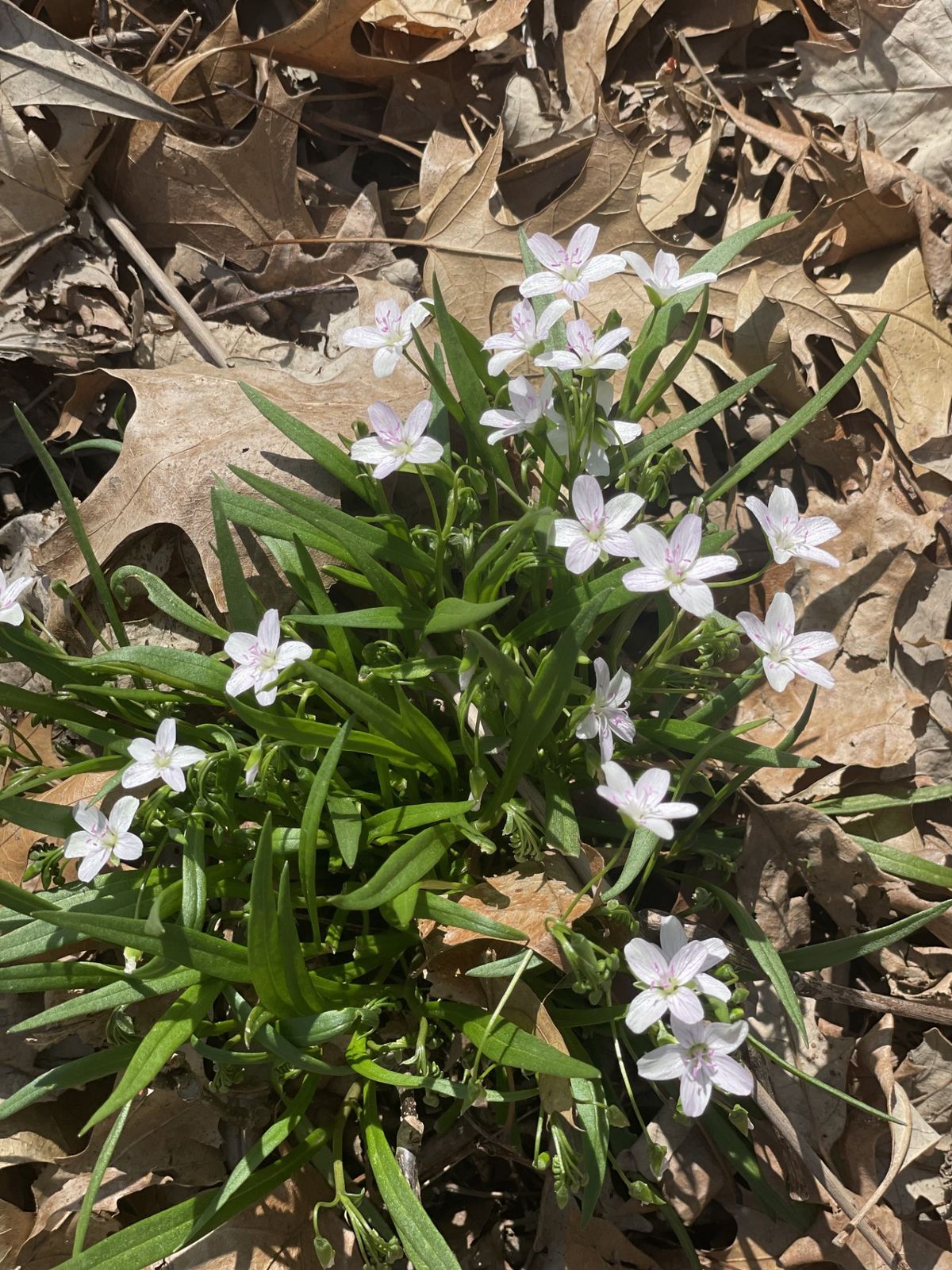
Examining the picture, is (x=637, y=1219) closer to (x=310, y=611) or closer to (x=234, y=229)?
(x=310, y=611)

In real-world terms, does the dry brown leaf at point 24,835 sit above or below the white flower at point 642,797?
below

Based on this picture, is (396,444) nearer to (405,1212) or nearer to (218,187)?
(405,1212)

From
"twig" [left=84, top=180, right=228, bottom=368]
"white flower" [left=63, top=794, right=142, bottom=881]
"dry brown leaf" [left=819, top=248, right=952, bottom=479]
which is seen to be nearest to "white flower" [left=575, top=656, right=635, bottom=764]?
"white flower" [left=63, top=794, right=142, bottom=881]

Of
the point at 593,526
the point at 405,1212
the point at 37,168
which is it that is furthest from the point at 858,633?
the point at 37,168

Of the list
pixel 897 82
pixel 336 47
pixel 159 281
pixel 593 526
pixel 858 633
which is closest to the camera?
pixel 593 526

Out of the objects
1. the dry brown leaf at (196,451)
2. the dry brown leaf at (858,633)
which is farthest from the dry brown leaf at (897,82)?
the dry brown leaf at (196,451)

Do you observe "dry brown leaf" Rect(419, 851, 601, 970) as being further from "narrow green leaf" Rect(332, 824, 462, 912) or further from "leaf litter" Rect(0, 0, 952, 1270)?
"narrow green leaf" Rect(332, 824, 462, 912)

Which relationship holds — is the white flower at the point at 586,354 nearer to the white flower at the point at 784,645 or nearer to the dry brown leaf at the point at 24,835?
the white flower at the point at 784,645
